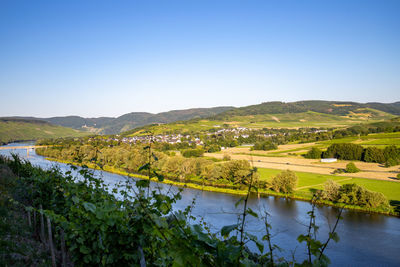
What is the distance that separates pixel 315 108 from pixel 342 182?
12420 cm

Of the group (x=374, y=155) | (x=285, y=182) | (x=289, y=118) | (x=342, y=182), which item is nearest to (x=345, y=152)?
(x=374, y=155)

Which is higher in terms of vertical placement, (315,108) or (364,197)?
(315,108)

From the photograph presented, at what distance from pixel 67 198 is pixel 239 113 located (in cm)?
14910

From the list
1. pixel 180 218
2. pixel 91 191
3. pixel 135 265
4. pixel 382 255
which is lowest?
pixel 382 255

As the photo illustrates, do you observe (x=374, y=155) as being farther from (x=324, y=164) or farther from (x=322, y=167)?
(x=322, y=167)

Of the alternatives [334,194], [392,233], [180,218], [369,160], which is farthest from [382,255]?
[369,160]

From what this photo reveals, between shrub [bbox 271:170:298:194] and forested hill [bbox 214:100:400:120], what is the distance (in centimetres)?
10704

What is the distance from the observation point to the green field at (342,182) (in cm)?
2729

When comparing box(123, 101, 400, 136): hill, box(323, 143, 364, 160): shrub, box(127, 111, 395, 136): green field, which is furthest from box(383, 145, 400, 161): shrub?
box(127, 111, 395, 136): green field

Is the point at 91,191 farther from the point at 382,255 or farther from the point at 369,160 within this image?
the point at 369,160

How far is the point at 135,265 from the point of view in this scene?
245cm

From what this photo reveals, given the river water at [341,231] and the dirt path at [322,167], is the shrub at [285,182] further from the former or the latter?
the dirt path at [322,167]

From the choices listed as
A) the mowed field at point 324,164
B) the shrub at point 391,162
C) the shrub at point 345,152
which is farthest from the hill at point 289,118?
the shrub at point 391,162

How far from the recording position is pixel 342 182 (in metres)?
31.1
